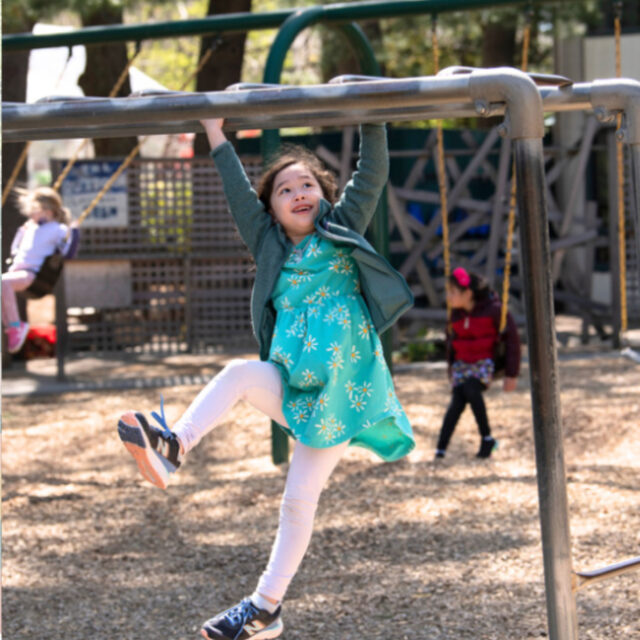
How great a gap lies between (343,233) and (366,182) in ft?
0.53

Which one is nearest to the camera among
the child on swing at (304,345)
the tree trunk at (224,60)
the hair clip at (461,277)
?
the child on swing at (304,345)

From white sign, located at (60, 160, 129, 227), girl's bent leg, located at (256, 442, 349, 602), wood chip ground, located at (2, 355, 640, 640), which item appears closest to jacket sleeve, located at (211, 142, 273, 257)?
girl's bent leg, located at (256, 442, 349, 602)

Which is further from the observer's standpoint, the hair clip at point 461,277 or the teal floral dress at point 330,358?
the hair clip at point 461,277

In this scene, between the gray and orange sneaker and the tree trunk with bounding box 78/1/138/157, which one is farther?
the tree trunk with bounding box 78/1/138/157

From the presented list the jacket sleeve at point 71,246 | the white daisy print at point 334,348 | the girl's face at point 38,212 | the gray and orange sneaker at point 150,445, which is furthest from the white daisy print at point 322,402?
the girl's face at point 38,212

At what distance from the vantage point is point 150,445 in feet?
8.43

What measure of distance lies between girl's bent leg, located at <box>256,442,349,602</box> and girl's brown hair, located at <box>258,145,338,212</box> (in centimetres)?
78

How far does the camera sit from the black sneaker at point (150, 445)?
2.56 m

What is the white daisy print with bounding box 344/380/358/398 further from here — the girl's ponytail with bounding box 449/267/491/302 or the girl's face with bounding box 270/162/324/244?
the girl's ponytail with bounding box 449/267/491/302

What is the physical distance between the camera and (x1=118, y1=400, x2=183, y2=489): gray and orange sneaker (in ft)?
8.39

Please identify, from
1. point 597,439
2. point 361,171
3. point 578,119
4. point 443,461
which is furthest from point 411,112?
point 578,119

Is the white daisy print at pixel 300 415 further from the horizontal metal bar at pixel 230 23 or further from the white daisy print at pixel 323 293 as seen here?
the horizontal metal bar at pixel 230 23

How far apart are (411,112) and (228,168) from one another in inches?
21.2

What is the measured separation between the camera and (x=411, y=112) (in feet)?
9.26
